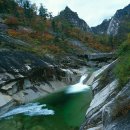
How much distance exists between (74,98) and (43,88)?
498 inches

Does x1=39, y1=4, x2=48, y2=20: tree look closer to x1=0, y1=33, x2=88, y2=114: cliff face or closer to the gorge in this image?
the gorge

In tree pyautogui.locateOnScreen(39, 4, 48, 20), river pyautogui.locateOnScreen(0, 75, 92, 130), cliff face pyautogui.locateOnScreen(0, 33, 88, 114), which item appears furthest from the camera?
tree pyautogui.locateOnScreen(39, 4, 48, 20)

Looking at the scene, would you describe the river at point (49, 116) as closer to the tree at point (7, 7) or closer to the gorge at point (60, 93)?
the gorge at point (60, 93)

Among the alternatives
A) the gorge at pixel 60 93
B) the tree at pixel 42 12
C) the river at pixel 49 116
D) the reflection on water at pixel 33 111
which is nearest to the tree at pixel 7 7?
the tree at pixel 42 12

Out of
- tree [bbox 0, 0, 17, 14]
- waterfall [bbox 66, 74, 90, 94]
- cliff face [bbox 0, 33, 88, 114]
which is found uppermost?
tree [bbox 0, 0, 17, 14]

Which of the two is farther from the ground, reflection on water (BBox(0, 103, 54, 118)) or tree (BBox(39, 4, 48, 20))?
tree (BBox(39, 4, 48, 20))

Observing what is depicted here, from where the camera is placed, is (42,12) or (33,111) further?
(42,12)

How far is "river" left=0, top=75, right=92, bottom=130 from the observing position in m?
31.5

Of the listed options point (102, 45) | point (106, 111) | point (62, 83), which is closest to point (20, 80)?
point (62, 83)

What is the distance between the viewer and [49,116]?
36750 mm

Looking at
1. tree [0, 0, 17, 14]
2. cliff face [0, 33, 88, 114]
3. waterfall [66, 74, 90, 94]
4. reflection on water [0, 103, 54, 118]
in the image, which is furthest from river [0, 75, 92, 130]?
tree [0, 0, 17, 14]

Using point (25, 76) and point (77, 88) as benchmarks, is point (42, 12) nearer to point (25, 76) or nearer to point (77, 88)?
point (77, 88)

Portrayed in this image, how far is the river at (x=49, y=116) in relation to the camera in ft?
103

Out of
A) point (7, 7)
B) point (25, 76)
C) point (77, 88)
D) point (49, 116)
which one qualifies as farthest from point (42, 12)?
point (49, 116)
